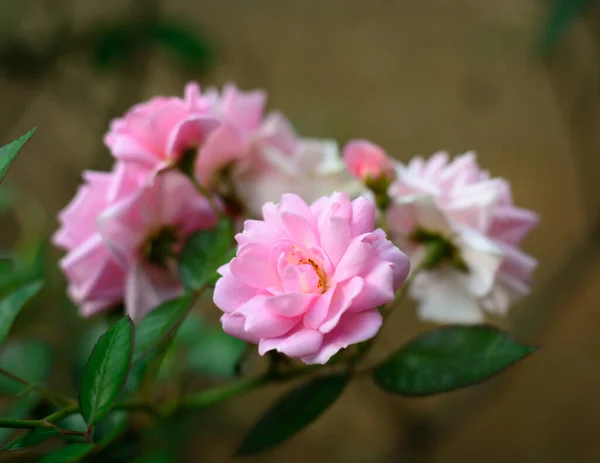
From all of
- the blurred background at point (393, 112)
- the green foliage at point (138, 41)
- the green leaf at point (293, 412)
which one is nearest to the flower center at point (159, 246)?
the green leaf at point (293, 412)

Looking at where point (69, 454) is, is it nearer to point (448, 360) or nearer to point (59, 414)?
point (59, 414)

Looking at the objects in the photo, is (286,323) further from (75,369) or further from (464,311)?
(75,369)

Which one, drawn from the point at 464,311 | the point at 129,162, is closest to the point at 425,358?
the point at 464,311

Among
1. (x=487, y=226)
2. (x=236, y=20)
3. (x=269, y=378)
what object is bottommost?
(x=236, y=20)

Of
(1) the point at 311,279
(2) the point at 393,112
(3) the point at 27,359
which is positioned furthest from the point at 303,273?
(2) the point at 393,112

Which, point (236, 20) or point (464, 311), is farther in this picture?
point (236, 20)

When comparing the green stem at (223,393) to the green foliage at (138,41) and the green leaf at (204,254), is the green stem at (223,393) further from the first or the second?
the green foliage at (138,41)
